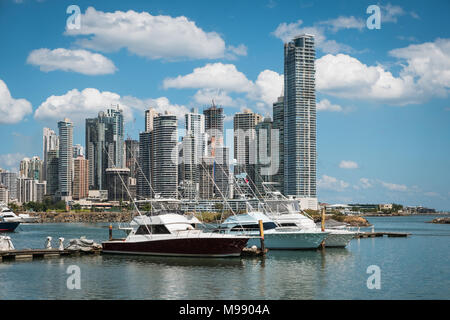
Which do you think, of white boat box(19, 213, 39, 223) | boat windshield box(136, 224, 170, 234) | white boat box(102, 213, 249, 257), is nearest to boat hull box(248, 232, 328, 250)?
white boat box(102, 213, 249, 257)

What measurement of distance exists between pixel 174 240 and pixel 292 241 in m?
13.9

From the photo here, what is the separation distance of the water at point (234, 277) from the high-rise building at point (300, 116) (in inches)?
5284

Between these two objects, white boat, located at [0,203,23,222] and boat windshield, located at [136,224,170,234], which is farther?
white boat, located at [0,203,23,222]

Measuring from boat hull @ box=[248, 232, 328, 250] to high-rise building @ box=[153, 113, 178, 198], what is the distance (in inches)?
5049

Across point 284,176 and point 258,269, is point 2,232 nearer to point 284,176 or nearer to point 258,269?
point 258,269

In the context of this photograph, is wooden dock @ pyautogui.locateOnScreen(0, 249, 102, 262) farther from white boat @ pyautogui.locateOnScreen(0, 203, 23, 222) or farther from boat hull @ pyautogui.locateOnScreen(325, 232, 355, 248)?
white boat @ pyautogui.locateOnScreen(0, 203, 23, 222)

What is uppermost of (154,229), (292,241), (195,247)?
(154,229)

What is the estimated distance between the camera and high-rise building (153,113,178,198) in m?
182

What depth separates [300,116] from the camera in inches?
7101

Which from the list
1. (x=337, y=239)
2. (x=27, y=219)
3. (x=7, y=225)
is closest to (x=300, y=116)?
(x=27, y=219)

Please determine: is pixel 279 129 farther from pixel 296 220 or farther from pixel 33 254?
pixel 33 254
